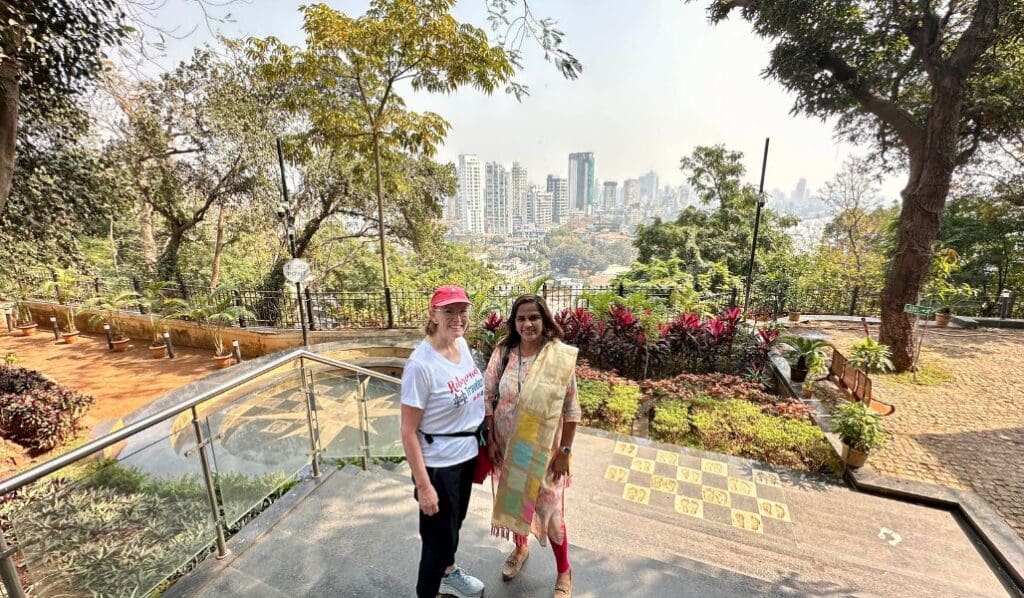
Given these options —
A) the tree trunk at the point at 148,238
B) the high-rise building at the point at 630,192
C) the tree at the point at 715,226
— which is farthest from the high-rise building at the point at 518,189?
the tree trunk at the point at 148,238

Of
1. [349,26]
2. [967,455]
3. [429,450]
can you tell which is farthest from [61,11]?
[967,455]

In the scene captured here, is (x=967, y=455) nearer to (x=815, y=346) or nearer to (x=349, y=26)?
(x=815, y=346)

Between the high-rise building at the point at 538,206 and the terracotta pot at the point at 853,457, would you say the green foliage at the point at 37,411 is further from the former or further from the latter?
the high-rise building at the point at 538,206

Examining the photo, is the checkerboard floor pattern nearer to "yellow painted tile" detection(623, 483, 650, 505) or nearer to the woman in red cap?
"yellow painted tile" detection(623, 483, 650, 505)


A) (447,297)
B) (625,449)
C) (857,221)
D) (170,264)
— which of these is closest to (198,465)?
(447,297)

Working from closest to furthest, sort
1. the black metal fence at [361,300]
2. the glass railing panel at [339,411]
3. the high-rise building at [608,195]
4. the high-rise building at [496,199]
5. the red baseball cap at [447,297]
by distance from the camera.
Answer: the red baseball cap at [447,297] → the glass railing panel at [339,411] → the black metal fence at [361,300] → the high-rise building at [496,199] → the high-rise building at [608,195]

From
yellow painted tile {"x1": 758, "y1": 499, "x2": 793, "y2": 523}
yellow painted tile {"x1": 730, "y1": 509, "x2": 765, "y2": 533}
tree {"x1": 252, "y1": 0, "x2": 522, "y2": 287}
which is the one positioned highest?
tree {"x1": 252, "y1": 0, "x2": 522, "y2": 287}

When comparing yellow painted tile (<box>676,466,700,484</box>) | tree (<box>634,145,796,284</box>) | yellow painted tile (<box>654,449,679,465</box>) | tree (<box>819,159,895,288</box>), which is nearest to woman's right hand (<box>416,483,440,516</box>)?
yellow painted tile (<box>676,466,700,484</box>)

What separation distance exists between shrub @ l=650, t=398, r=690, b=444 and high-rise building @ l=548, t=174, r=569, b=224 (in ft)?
161

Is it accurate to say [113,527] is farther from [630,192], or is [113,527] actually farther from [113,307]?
[630,192]

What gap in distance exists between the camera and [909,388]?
21.0 ft

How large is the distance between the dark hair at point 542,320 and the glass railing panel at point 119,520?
176 cm

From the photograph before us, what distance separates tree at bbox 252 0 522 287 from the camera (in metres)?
7.84

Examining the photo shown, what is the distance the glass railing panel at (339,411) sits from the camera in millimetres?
3219
